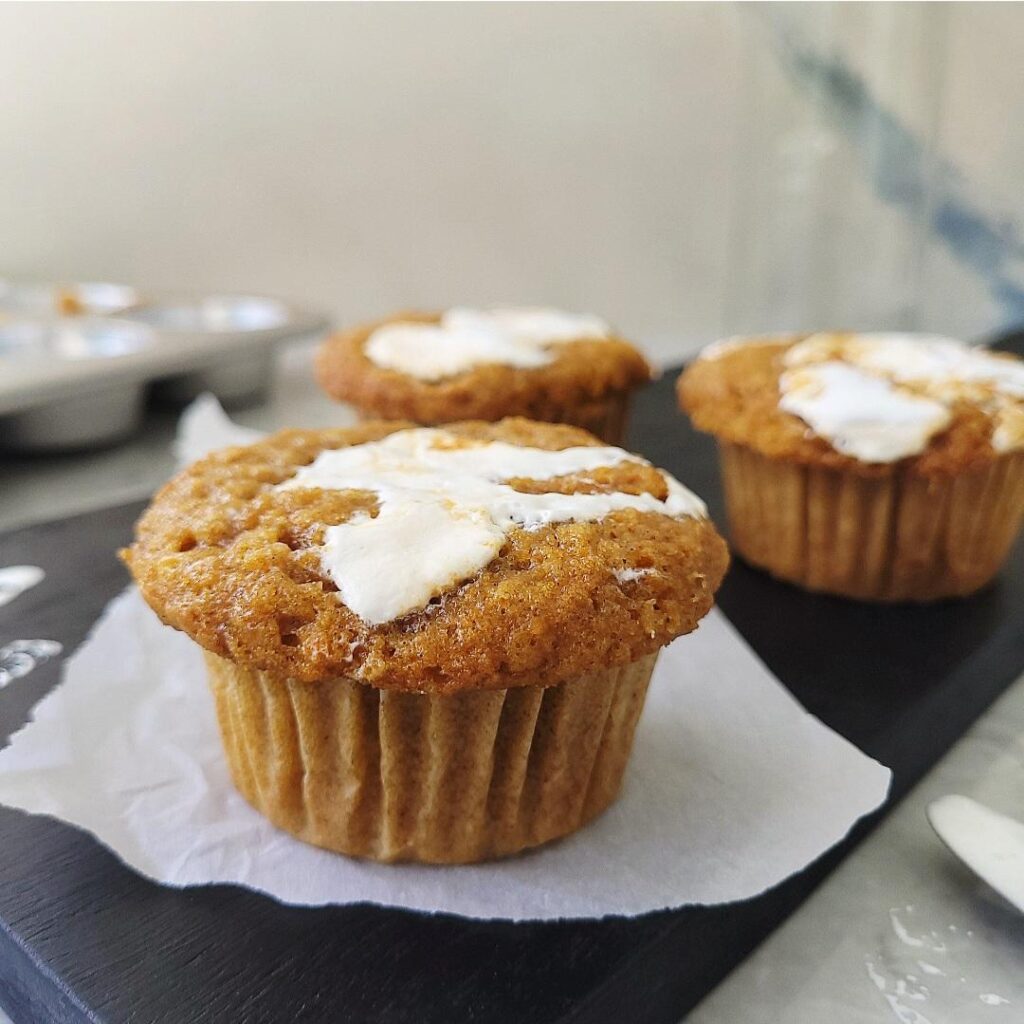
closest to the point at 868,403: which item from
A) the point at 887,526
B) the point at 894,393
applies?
the point at 894,393

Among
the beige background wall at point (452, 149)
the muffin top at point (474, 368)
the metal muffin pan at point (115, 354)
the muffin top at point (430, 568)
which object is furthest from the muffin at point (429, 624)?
the beige background wall at point (452, 149)

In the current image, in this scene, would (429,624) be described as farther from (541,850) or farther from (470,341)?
(470,341)

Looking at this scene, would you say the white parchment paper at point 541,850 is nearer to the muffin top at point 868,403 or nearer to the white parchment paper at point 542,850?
the white parchment paper at point 542,850

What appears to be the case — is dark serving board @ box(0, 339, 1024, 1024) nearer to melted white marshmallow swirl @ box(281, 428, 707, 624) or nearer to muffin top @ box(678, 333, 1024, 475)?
melted white marshmallow swirl @ box(281, 428, 707, 624)

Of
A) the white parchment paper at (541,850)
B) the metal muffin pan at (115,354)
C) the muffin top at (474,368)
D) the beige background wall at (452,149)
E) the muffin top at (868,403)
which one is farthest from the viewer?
the beige background wall at (452,149)

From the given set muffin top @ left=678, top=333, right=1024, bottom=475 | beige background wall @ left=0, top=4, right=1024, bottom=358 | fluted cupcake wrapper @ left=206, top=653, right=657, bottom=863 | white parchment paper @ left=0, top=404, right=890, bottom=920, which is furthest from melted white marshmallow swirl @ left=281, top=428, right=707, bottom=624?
beige background wall @ left=0, top=4, right=1024, bottom=358

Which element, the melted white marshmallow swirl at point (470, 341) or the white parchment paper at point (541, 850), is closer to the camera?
the white parchment paper at point (541, 850)
